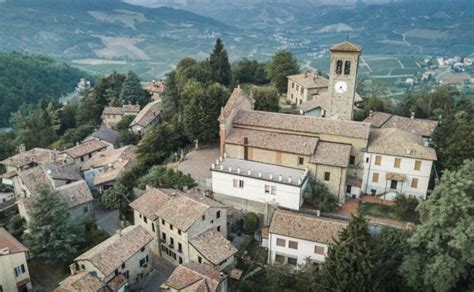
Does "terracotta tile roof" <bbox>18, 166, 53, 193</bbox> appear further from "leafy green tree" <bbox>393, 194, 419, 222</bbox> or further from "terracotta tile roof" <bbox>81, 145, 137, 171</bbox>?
"leafy green tree" <bbox>393, 194, 419, 222</bbox>

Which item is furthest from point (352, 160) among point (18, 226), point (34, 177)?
point (34, 177)

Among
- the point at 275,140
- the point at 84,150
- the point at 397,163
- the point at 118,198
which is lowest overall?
the point at 118,198

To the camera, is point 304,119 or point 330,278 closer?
point 330,278

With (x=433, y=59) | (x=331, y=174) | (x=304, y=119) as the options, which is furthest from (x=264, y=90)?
(x=433, y=59)

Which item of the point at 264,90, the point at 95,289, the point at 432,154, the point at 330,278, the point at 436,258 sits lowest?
the point at 95,289

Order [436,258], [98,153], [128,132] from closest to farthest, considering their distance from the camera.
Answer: [436,258], [98,153], [128,132]

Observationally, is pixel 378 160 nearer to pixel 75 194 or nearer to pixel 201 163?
pixel 201 163

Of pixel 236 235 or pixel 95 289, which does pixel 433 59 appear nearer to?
pixel 236 235

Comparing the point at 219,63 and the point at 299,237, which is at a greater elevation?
the point at 219,63
